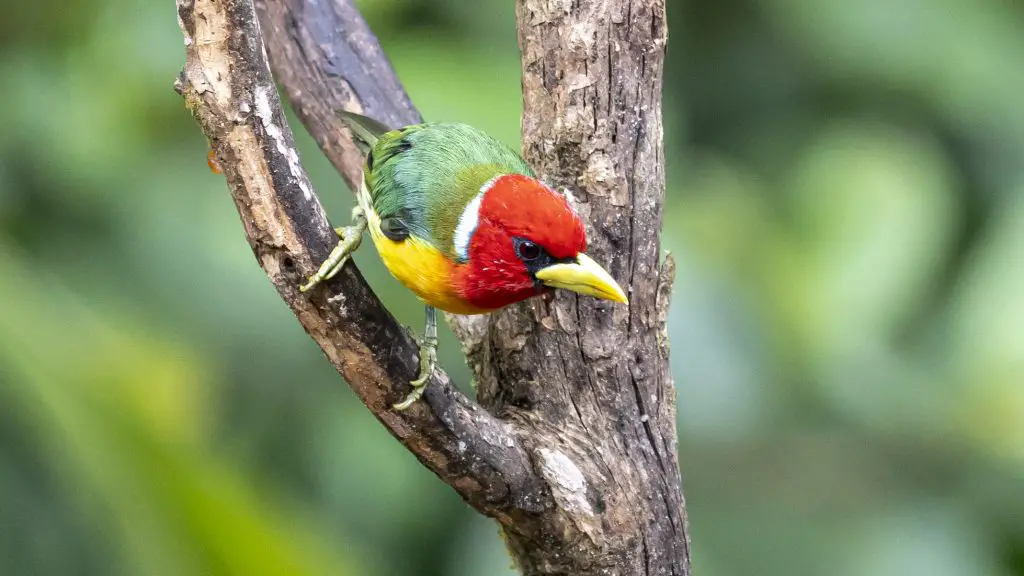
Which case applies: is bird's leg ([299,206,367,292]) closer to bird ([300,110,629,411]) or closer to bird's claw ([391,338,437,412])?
bird ([300,110,629,411])

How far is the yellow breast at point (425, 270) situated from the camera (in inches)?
79.4

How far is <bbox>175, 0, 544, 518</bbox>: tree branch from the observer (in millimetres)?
1677

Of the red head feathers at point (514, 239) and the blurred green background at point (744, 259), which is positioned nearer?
the red head feathers at point (514, 239)

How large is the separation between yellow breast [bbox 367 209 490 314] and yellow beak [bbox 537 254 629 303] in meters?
0.20

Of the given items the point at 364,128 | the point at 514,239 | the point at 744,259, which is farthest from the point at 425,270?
the point at 744,259

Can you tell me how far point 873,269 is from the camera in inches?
137

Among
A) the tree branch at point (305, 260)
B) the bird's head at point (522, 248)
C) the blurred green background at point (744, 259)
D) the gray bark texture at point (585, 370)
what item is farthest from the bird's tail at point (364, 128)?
the tree branch at point (305, 260)

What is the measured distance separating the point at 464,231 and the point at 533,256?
16 cm

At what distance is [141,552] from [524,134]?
5.04 feet

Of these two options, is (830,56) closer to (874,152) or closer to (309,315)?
(874,152)

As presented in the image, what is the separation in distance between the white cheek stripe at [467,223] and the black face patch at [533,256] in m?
0.11

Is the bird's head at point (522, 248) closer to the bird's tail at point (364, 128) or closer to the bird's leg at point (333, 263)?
the bird's leg at point (333, 263)

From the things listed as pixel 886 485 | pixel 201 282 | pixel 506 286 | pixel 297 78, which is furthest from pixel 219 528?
pixel 886 485

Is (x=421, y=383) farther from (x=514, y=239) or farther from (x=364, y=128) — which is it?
(x=364, y=128)
